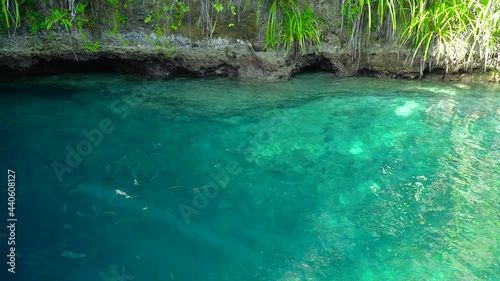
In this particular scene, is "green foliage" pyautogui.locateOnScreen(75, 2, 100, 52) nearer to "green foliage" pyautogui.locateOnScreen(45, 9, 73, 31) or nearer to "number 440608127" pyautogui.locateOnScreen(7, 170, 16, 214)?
"green foliage" pyautogui.locateOnScreen(45, 9, 73, 31)

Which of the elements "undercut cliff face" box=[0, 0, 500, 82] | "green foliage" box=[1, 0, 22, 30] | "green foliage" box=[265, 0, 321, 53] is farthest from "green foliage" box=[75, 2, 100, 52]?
"green foliage" box=[265, 0, 321, 53]

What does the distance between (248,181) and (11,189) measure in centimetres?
162

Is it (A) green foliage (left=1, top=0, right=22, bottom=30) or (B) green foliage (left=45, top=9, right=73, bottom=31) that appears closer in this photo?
(A) green foliage (left=1, top=0, right=22, bottom=30)

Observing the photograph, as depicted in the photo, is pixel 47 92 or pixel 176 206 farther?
pixel 47 92

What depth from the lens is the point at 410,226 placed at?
2820 millimetres

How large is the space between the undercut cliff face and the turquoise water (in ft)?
1.03

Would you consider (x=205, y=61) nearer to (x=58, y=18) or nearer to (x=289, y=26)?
(x=289, y=26)

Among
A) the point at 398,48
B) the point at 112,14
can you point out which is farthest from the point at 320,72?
the point at 112,14

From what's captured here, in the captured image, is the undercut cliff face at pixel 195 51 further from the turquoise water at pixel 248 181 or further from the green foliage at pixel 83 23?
the turquoise water at pixel 248 181

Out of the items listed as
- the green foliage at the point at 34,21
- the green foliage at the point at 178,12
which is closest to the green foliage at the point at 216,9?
the green foliage at the point at 178,12

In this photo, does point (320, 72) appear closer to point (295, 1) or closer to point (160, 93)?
point (295, 1)

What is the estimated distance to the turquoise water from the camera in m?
2.51

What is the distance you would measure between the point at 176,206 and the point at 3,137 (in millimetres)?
1752

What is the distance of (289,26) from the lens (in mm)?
5027
